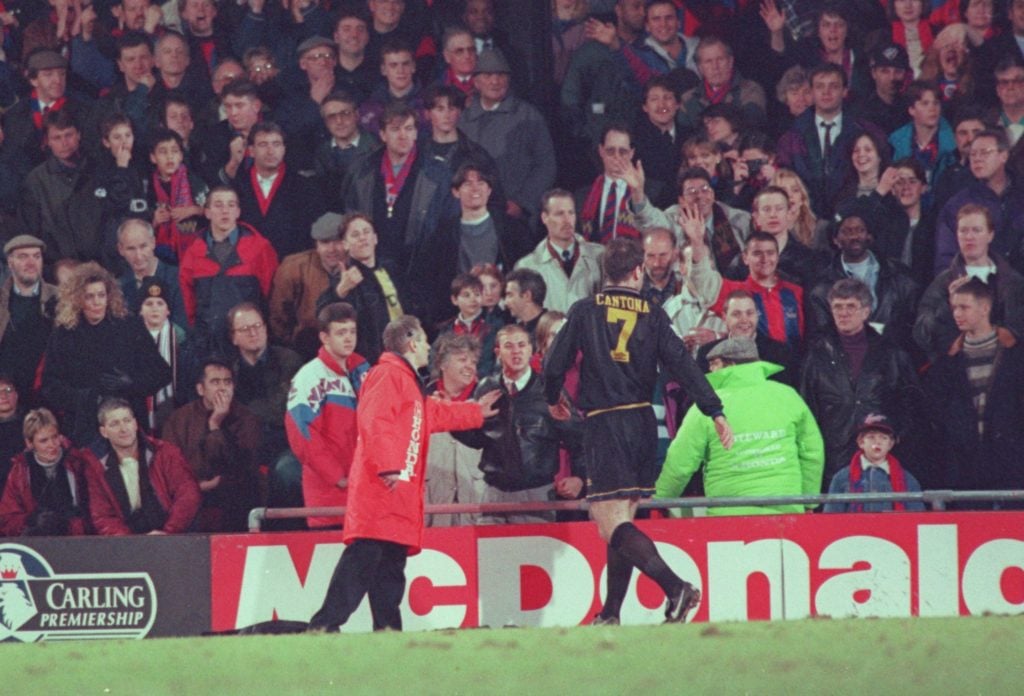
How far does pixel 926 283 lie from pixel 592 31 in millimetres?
3102

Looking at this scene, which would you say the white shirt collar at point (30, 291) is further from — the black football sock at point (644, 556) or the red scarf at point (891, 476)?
the red scarf at point (891, 476)

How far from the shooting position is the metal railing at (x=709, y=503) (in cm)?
904

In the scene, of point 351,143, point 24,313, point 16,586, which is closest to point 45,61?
point 24,313

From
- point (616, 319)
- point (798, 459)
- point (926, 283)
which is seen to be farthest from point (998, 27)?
point (616, 319)

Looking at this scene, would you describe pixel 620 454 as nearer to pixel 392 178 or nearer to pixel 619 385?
pixel 619 385

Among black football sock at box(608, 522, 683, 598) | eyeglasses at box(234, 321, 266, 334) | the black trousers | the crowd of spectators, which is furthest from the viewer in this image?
eyeglasses at box(234, 321, 266, 334)

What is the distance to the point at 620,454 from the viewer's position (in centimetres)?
852

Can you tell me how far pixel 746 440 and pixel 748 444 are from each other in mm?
26

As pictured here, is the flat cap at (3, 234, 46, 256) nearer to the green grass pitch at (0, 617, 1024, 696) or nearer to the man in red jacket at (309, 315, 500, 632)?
the man in red jacket at (309, 315, 500, 632)

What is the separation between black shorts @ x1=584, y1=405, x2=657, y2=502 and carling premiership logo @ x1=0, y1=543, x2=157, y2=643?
272cm

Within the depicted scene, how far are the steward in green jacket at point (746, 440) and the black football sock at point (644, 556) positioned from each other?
1139mm

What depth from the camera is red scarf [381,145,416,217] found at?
39.0ft

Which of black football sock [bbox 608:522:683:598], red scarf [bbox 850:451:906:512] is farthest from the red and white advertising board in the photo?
black football sock [bbox 608:522:683:598]

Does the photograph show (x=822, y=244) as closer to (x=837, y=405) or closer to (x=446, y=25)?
(x=837, y=405)
